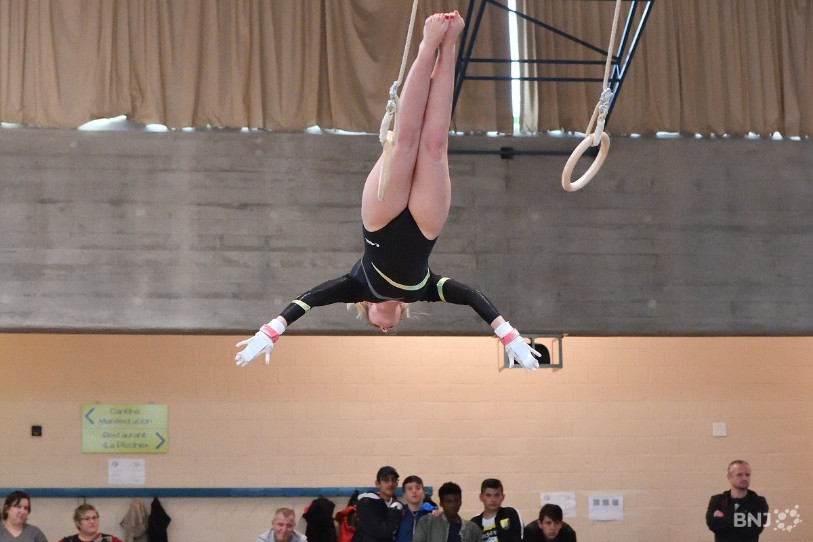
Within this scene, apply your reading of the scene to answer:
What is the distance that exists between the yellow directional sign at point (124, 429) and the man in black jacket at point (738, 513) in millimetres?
4320

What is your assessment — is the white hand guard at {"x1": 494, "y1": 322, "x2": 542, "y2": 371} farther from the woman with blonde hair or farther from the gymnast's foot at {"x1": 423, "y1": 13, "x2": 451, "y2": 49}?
the woman with blonde hair

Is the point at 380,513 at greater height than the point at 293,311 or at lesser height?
lesser

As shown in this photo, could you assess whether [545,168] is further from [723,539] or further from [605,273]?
[723,539]

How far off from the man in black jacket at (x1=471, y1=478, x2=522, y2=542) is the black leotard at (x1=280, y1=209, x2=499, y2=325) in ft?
9.47

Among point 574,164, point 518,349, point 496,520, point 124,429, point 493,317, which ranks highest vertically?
point 574,164

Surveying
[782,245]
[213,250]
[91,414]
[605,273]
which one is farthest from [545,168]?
[91,414]

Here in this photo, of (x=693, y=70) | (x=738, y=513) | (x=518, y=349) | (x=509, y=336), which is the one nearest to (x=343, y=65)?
(x=693, y=70)

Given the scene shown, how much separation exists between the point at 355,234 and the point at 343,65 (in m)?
1.31

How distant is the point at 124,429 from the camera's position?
788cm

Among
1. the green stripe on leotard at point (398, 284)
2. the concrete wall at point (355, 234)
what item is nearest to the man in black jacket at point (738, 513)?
the concrete wall at point (355, 234)

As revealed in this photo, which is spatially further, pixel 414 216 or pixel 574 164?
pixel 574 164

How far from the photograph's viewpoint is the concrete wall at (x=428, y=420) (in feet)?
25.7

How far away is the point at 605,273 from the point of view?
6680 mm

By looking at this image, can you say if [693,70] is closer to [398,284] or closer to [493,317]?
[493,317]
